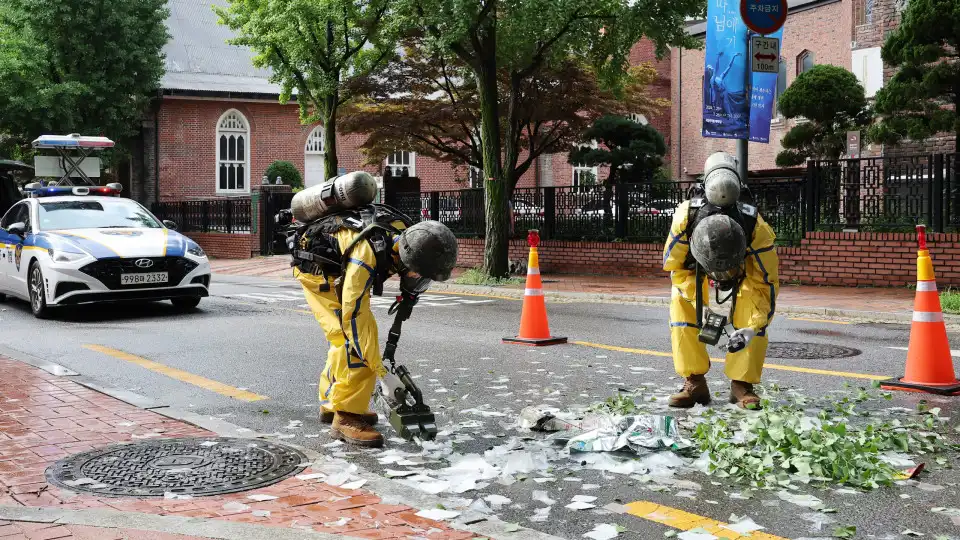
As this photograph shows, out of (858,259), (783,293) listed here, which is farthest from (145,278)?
(858,259)

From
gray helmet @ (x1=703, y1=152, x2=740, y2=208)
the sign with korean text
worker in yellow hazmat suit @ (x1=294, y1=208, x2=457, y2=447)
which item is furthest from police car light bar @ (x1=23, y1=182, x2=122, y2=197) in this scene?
the sign with korean text

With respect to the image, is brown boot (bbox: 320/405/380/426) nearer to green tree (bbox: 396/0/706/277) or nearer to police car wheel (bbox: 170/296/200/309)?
police car wheel (bbox: 170/296/200/309)

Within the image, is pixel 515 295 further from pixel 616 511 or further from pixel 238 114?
pixel 238 114

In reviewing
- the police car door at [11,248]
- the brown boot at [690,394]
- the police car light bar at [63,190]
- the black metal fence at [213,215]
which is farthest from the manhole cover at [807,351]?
the black metal fence at [213,215]

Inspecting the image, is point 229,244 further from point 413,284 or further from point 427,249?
point 427,249

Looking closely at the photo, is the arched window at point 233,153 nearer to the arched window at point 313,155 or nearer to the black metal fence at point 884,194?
the arched window at point 313,155

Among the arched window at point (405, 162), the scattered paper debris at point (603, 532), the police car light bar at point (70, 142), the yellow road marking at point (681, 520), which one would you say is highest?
the arched window at point (405, 162)

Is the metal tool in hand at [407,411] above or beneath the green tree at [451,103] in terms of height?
beneath

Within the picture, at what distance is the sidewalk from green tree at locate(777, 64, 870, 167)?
7.46m

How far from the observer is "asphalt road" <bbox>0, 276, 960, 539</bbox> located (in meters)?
4.38

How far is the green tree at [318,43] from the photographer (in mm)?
23375

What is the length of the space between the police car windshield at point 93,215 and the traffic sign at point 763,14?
7.69 meters

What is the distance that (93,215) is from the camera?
1316 centimetres

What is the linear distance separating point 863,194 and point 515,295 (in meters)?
5.53
